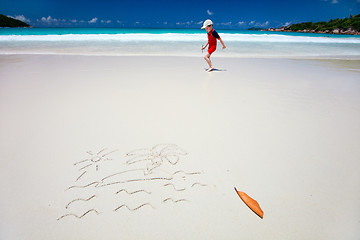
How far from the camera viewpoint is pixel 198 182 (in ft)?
5.89

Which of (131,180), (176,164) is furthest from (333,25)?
(131,180)

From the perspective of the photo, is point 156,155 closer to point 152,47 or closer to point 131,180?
point 131,180

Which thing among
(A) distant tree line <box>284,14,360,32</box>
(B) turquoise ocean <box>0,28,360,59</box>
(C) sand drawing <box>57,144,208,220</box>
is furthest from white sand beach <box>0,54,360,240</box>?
(A) distant tree line <box>284,14,360,32</box>

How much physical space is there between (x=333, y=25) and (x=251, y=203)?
201 feet

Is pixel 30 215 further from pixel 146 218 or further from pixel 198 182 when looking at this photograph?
pixel 198 182

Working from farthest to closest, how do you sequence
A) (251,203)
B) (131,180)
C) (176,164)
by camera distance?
1. (176,164)
2. (131,180)
3. (251,203)

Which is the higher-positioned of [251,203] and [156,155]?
[156,155]

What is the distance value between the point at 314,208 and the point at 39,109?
3689 millimetres

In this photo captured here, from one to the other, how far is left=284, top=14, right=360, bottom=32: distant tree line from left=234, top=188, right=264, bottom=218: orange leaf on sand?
55.8 metres

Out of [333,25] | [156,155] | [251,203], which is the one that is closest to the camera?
[251,203]

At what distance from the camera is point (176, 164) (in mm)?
2006

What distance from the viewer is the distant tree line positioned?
139ft

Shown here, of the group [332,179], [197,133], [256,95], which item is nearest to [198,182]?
[197,133]

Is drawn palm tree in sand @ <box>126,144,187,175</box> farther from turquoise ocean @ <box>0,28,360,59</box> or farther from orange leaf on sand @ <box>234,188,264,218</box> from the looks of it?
turquoise ocean @ <box>0,28,360,59</box>
